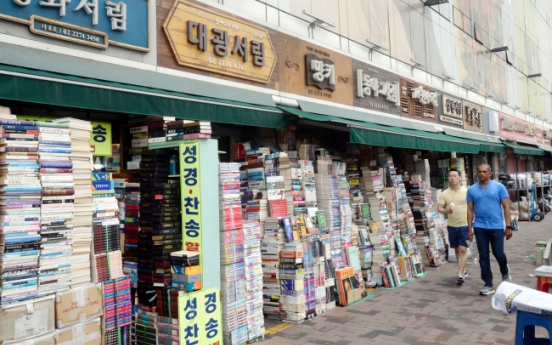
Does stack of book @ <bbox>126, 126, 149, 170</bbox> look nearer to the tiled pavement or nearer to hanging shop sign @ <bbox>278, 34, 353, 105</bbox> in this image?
the tiled pavement

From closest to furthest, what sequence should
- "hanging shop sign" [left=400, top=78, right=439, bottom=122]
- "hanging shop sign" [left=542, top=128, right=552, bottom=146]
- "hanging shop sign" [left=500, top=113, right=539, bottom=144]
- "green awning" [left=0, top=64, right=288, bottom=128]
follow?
"green awning" [left=0, top=64, right=288, bottom=128], "hanging shop sign" [left=400, top=78, right=439, bottom=122], "hanging shop sign" [left=500, top=113, right=539, bottom=144], "hanging shop sign" [left=542, top=128, right=552, bottom=146]

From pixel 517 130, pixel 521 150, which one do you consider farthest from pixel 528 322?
pixel 517 130

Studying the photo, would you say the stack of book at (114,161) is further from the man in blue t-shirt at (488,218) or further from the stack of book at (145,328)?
the man in blue t-shirt at (488,218)

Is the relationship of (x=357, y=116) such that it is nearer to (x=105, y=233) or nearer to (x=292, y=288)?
(x=292, y=288)

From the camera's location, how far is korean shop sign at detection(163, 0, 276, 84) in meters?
6.31

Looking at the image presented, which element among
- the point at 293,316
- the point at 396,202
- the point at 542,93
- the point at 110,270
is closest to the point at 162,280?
the point at 110,270

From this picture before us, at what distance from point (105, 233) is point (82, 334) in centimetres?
93

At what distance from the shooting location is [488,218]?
6.86 meters

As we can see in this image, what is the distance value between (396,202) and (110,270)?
643cm

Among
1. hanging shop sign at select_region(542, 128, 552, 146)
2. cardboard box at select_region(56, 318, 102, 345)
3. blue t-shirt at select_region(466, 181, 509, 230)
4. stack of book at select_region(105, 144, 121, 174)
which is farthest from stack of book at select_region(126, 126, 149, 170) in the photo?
hanging shop sign at select_region(542, 128, 552, 146)

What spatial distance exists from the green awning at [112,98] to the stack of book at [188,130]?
28 cm

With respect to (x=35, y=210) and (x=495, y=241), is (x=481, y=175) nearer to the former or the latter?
(x=495, y=241)

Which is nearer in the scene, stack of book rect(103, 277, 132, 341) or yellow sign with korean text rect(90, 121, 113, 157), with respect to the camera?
stack of book rect(103, 277, 132, 341)

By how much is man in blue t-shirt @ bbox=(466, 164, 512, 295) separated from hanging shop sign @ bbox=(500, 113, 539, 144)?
47.6 feet
